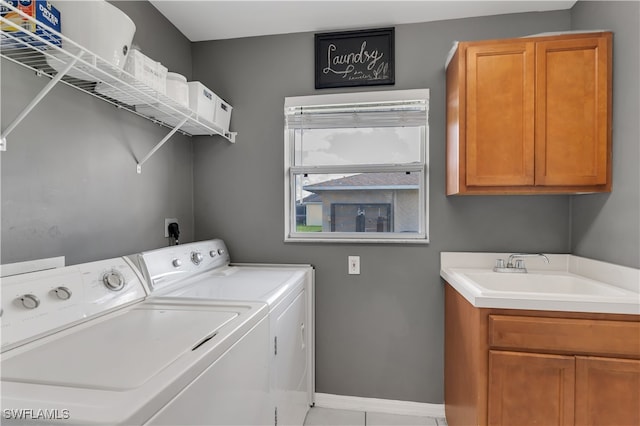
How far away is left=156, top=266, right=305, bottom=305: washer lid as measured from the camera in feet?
4.56

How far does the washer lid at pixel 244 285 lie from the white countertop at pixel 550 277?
88cm

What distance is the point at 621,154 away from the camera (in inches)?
64.2

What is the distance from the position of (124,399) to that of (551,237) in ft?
7.43

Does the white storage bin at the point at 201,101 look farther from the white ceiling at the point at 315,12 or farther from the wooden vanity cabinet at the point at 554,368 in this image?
the wooden vanity cabinet at the point at 554,368

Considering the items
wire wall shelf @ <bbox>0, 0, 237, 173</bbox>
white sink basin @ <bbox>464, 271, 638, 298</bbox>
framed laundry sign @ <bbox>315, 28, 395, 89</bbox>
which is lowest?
white sink basin @ <bbox>464, 271, 638, 298</bbox>

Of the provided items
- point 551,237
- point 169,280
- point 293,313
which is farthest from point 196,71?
point 551,237

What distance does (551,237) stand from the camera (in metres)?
2.01

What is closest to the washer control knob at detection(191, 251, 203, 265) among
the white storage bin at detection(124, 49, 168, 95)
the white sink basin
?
the white storage bin at detection(124, 49, 168, 95)

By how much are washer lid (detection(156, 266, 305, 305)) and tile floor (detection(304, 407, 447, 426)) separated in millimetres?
884

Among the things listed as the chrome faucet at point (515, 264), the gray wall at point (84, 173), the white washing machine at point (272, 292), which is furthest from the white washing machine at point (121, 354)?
the chrome faucet at point (515, 264)

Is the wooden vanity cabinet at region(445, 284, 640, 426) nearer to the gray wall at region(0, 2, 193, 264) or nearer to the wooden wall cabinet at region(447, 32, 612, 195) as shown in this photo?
the wooden wall cabinet at region(447, 32, 612, 195)

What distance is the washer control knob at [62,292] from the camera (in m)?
1.04

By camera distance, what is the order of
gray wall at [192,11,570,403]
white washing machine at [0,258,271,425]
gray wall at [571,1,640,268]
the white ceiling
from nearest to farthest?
white washing machine at [0,258,271,425], gray wall at [571,1,640,268], the white ceiling, gray wall at [192,11,570,403]

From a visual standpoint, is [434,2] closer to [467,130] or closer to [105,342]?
[467,130]
